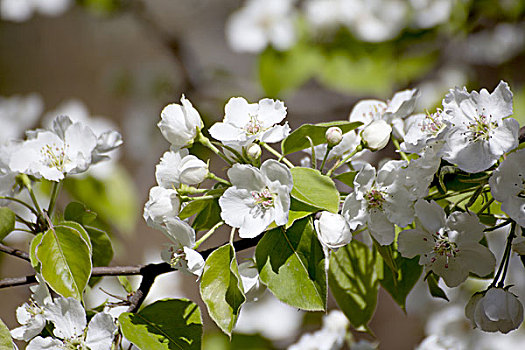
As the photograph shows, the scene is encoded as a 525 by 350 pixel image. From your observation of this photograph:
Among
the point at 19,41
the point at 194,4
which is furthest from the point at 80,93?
the point at 194,4

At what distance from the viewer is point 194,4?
6.77ft

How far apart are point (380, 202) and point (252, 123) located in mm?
125

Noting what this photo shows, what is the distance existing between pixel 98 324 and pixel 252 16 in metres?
1.03

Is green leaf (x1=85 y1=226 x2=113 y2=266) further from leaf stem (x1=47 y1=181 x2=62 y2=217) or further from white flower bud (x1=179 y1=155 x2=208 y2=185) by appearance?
white flower bud (x1=179 y1=155 x2=208 y2=185)

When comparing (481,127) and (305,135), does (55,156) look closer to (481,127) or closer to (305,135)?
(305,135)

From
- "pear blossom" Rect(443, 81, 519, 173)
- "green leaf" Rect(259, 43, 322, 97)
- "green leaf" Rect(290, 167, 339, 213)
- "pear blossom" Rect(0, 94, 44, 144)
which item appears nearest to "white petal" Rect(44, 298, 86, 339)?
"green leaf" Rect(290, 167, 339, 213)

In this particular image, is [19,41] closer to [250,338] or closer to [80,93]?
[80,93]

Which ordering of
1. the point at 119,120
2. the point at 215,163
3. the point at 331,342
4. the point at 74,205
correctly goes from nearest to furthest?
the point at 74,205 → the point at 331,342 → the point at 215,163 → the point at 119,120

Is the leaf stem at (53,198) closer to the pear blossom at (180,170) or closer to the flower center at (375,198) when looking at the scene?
the pear blossom at (180,170)

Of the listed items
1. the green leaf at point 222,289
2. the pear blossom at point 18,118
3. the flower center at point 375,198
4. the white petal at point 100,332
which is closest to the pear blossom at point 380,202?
the flower center at point 375,198

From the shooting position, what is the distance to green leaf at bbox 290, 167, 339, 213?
0.41 meters

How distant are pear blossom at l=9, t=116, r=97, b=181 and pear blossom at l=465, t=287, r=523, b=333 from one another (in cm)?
38

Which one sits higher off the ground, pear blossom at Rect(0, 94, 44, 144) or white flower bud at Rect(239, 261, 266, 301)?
white flower bud at Rect(239, 261, 266, 301)

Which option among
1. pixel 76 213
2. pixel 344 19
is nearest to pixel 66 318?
pixel 76 213
